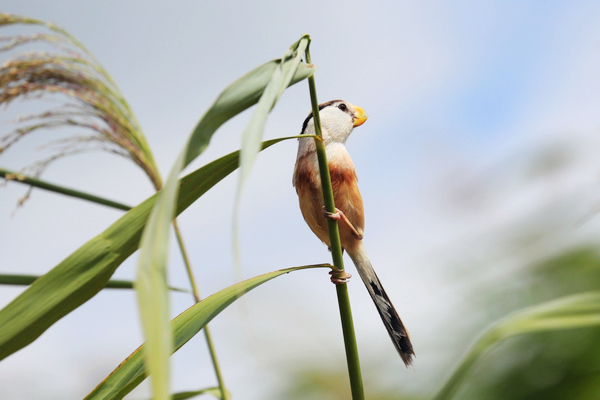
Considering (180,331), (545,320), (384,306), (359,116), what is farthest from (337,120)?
(545,320)

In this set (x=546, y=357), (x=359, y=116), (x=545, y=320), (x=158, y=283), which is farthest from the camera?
(x=546, y=357)

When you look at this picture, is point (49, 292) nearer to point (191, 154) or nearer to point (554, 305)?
point (191, 154)

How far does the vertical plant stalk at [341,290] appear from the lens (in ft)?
1.96

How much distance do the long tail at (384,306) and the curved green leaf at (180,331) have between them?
52 centimetres

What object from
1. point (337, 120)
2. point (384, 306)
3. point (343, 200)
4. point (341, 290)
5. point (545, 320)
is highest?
point (337, 120)

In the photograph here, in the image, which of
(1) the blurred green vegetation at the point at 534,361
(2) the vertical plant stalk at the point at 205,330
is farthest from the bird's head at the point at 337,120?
(1) the blurred green vegetation at the point at 534,361

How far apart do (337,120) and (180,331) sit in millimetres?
751

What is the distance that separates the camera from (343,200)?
105cm

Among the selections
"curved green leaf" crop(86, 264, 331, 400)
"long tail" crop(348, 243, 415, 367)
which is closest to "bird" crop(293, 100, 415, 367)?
"long tail" crop(348, 243, 415, 367)

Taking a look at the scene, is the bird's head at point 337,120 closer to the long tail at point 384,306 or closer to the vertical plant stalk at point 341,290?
the long tail at point 384,306

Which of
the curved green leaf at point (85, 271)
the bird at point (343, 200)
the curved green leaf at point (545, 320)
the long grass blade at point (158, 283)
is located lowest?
the curved green leaf at point (545, 320)

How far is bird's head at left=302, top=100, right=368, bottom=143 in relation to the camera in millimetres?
1161

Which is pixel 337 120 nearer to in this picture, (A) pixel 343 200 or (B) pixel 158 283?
(A) pixel 343 200

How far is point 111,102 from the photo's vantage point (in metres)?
1.23
